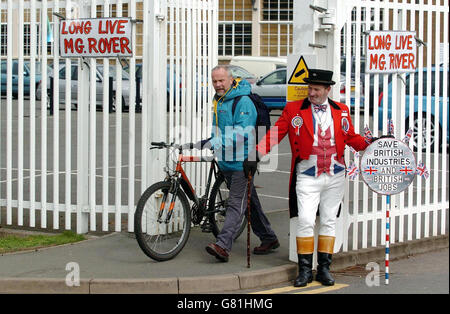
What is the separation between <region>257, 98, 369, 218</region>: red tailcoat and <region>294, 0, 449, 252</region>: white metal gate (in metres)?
0.42

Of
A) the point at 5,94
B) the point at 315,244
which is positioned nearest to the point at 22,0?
the point at 5,94

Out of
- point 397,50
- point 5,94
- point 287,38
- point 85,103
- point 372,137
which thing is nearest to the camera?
point 372,137

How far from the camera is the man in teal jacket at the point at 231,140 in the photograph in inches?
307

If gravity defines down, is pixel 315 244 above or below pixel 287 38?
below

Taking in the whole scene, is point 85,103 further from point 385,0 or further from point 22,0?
point 385,0

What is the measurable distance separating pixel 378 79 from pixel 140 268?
2.98 meters

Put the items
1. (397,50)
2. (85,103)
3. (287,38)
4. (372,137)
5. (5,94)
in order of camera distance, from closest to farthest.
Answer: (372,137), (397,50), (85,103), (5,94), (287,38)

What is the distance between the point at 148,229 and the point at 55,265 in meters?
0.93

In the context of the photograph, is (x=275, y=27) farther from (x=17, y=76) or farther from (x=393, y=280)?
(x=393, y=280)

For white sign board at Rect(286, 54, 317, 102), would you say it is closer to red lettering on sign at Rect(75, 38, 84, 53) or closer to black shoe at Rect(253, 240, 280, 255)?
black shoe at Rect(253, 240, 280, 255)

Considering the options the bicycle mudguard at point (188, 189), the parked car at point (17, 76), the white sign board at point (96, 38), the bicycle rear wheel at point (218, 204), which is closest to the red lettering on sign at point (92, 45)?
the white sign board at point (96, 38)

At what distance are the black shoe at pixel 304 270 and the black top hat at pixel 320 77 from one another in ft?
5.05

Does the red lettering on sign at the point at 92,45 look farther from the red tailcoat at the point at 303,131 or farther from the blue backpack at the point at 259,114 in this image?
the red tailcoat at the point at 303,131

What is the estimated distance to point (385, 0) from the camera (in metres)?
8.27
